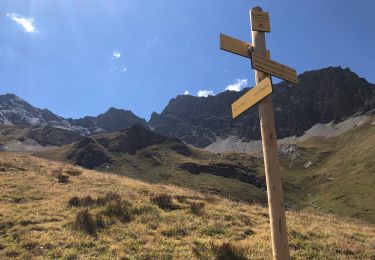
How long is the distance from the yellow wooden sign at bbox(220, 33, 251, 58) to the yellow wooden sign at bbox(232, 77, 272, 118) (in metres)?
1.01

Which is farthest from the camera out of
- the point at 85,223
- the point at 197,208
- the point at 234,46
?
the point at 197,208

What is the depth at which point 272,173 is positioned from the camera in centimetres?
1052

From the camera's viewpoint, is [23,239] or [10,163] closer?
[23,239]

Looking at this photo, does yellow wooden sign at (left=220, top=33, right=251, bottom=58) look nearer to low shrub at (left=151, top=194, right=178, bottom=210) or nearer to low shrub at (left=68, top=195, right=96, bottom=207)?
low shrub at (left=151, top=194, right=178, bottom=210)

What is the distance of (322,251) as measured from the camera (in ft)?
55.3

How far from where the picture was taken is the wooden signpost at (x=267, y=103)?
10.2 metres

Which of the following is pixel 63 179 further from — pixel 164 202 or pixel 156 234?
pixel 156 234

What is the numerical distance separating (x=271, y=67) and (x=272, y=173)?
8.47ft

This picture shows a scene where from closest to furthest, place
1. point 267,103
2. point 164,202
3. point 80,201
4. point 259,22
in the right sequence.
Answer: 1. point 267,103
2. point 259,22
3. point 80,201
4. point 164,202

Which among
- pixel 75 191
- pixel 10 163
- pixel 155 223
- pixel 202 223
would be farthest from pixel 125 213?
pixel 10 163

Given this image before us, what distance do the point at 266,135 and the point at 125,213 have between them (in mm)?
12682

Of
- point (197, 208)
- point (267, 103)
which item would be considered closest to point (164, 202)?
point (197, 208)

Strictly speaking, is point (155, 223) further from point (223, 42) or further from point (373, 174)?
point (373, 174)

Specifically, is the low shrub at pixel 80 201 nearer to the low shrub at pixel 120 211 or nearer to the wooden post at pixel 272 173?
the low shrub at pixel 120 211
